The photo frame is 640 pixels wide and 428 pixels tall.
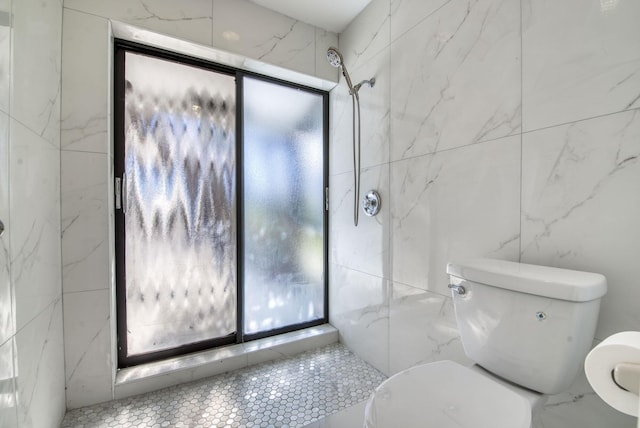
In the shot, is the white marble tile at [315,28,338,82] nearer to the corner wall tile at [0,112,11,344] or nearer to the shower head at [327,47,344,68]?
the shower head at [327,47,344,68]

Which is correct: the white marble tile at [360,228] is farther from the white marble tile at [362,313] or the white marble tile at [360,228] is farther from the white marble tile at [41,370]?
the white marble tile at [41,370]

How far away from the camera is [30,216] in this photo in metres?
0.96

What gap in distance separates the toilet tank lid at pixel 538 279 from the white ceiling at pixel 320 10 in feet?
→ 5.49

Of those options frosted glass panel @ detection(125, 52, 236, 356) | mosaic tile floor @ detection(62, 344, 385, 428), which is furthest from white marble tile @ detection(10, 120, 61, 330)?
mosaic tile floor @ detection(62, 344, 385, 428)

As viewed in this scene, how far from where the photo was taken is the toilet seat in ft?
2.22

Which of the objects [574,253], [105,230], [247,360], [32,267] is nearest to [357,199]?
[574,253]

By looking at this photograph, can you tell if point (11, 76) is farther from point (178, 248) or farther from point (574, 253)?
point (574, 253)

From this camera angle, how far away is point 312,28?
6.23 feet

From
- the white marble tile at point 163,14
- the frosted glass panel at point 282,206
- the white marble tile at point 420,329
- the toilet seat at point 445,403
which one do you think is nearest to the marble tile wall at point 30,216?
the white marble tile at point 163,14

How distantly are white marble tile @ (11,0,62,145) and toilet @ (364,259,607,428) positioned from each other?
143cm

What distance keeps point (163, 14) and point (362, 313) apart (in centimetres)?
203

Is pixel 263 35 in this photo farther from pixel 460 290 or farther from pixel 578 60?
pixel 460 290

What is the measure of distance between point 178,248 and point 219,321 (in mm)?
535

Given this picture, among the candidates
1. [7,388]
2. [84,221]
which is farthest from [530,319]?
[84,221]
